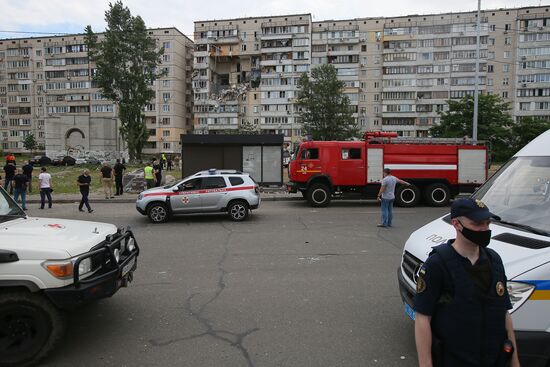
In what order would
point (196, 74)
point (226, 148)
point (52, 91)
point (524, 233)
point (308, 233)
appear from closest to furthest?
point (524, 233) < point (308, 233) < point (226, 148) < point (196, 74) < point (52, 91)

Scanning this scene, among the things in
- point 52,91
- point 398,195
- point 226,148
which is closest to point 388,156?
point 398,195

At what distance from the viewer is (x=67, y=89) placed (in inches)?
3516

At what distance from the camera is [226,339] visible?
4.30 metres

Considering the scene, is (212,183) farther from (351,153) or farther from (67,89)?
(67,89)

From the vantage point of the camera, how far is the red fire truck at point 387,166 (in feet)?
54.7

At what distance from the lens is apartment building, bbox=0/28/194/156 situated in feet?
282

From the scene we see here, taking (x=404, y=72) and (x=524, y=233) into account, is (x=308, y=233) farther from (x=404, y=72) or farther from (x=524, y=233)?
(x=404, y=72)

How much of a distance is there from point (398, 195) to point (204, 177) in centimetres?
820

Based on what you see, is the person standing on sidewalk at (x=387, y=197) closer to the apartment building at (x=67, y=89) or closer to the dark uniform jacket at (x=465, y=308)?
the dark uniform jacket at (x=465, y=308)

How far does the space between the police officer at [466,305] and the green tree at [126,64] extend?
52367 millimetres

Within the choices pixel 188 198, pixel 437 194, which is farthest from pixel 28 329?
pixel 437 194

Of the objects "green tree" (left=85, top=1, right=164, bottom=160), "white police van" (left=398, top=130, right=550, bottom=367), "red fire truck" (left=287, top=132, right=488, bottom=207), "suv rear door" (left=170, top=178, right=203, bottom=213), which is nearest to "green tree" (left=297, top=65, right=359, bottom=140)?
"green tree" (left=85, top=1, right=164, bottom=160)

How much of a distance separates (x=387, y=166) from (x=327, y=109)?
118 feet

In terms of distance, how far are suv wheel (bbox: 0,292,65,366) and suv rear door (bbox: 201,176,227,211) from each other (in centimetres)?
896
